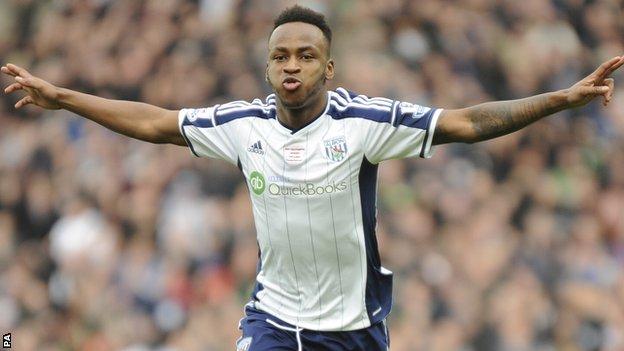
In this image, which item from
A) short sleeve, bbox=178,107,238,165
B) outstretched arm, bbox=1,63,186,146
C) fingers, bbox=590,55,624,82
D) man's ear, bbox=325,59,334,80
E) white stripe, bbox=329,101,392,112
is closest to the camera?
fingers, bbox=590,55,624,82

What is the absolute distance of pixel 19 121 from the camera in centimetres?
1308

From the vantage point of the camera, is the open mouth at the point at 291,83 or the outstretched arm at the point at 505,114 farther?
the open mouth at the point at 291,83

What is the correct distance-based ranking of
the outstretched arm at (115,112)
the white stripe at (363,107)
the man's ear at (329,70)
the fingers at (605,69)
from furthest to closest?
1. the outstretched arm at (115,112)
2. the man's ear at (329,70)
3. the white stripe at (363,107)
4. the fingers at (605,69)

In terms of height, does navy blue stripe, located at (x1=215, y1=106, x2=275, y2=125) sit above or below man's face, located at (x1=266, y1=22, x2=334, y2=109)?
below

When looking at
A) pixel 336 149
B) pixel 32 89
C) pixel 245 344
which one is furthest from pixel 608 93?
pixel 32 89

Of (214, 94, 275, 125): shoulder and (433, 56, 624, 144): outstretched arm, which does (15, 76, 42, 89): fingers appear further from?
(433, 56, 624, 144): outstretched arm

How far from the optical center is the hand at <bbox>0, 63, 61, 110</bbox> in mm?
6531

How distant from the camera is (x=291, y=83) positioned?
20.2 feet

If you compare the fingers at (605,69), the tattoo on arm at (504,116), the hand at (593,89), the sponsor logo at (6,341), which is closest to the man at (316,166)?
the tattoo on arm at (504,116)

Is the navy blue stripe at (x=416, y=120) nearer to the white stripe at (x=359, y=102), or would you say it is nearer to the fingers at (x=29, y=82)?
the white stripe at (x=359, y=102)

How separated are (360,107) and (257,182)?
64 cm

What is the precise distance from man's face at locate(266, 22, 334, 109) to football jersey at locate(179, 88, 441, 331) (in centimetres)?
18

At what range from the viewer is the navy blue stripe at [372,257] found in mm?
6301

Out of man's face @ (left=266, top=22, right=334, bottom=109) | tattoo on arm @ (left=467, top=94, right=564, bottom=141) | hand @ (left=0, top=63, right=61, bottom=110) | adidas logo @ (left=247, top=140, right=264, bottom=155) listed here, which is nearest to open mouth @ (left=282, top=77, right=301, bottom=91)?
man's face @ (left=266, top=22, right=334, bottom=109)
